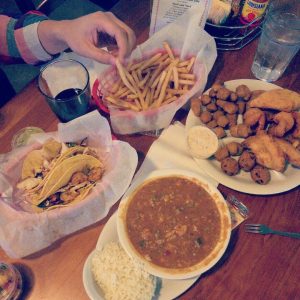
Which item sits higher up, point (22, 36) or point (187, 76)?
point (22, 36)

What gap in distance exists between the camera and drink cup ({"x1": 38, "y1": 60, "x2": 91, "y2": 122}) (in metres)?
1.67

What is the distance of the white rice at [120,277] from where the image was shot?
1.26 m

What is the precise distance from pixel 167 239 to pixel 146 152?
52 centimetres

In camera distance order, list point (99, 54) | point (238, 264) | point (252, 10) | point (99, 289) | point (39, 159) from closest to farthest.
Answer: point (99, 289)
point (238, 264)
point (39, 159)
point (99, 54)
point (252, 10)

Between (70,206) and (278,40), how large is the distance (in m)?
1.55

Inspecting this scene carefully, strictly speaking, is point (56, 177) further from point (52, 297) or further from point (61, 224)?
point (52, 297)

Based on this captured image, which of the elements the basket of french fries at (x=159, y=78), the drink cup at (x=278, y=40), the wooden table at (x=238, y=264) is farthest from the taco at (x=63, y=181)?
the drink cup at (x=278, y=40)

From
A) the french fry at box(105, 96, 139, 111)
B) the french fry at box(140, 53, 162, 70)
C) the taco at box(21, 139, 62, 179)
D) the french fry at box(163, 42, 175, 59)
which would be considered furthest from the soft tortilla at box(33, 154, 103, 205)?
the french fry at box(163, 42, 175, 59)

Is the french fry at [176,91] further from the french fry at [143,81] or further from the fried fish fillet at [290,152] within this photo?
the fried fish fillet at [290,152]

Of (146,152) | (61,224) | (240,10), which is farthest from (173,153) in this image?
(240,10)

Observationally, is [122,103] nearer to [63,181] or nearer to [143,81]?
[143,81]

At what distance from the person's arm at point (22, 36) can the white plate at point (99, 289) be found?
48.9 inches

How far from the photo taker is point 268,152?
1575 millimetres

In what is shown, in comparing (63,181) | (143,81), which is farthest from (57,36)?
(63,181)
